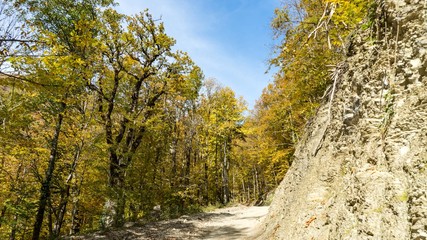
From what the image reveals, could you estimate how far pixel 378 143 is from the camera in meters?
3.14

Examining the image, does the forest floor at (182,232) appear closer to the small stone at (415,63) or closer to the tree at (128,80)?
the tree at (128,80)

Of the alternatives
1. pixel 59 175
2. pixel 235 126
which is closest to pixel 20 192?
pixel 59 175

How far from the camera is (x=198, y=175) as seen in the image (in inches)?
848

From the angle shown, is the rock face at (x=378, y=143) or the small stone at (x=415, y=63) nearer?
the rock face at (x=378, y=143)

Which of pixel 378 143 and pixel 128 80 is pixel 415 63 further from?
pixel 128 80

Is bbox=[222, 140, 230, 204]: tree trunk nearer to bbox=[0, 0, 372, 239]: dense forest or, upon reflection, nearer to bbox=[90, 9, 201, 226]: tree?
bbox=[0, 0, 372, 239]: dense forest

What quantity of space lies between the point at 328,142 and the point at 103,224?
1016 centimetres

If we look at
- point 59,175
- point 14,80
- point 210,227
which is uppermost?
point 14,80

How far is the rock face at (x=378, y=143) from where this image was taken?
2.43 meters

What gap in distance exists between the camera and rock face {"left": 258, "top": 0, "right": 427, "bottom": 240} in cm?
243

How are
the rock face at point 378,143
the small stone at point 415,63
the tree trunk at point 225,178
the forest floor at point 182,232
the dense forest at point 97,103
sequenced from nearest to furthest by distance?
the rock face at point 378,143, the small stone at point 415,63, the dense forest at point 97,103, the forest floor at point 182,232, the tree trunk at point 225,178

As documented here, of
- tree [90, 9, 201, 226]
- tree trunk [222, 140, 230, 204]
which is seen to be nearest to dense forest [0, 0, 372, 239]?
tree [90, 9, 201, 226]

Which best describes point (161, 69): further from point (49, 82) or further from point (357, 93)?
point (357, 93)

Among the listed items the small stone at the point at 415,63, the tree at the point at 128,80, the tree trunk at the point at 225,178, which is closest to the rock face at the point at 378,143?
the small stone at the point at 415,63
